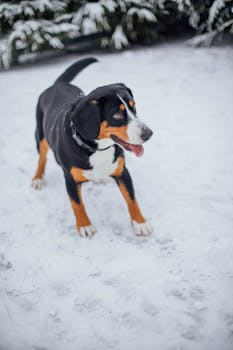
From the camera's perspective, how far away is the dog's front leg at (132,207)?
298 cm

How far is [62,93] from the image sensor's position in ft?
11.2

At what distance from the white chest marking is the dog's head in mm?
237

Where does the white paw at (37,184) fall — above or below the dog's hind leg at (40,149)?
below

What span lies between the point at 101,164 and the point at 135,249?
0.78 meters

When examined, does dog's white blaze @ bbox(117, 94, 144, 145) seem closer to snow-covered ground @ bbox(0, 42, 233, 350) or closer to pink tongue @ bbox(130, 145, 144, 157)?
pink tongue @ bbox(130, 145, 144, 157)

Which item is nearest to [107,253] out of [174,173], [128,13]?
[174,173]

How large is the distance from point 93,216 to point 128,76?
3.44 metres

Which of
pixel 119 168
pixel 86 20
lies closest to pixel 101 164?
pixel 119 168

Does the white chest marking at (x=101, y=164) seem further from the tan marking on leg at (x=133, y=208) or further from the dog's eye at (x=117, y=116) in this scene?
the dog's eye at (x=117, y=116)

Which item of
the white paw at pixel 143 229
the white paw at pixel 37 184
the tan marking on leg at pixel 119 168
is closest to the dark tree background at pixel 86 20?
the white paw at pixel 37 184

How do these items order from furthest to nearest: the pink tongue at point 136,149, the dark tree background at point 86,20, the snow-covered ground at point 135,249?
the dark tree background at point 86,20
the pink tongue at point 136,149
the snow-covered ground at point 135,249

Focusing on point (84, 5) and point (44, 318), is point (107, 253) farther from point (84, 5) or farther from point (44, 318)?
point (84, 5)

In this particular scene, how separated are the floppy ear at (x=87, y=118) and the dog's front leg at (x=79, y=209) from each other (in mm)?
571

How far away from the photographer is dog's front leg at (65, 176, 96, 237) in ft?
9.74
